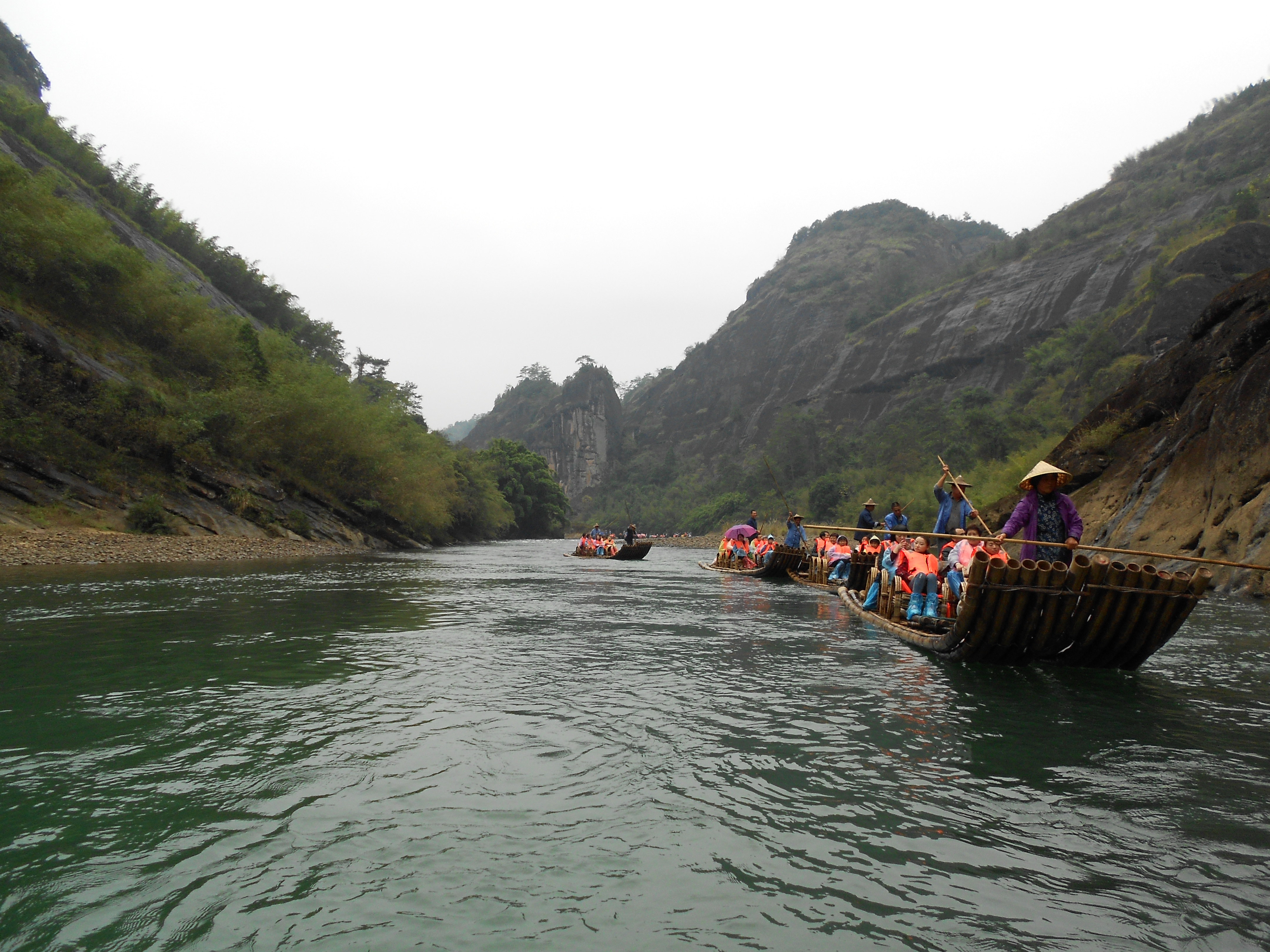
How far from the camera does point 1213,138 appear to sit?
6712 centimetres

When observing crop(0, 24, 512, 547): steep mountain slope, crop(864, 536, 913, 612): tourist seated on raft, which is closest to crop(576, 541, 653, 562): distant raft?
crop(0, 24, 512, 547): steep mountain slope

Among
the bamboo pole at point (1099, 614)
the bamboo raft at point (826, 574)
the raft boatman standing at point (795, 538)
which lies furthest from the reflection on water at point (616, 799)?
the raft boatman standing at point (795, 538)

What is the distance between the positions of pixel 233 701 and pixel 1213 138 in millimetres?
90423

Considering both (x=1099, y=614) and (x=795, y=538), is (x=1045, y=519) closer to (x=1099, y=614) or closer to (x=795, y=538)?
(x=1099, y=614)

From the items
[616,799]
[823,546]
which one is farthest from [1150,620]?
[823,546]

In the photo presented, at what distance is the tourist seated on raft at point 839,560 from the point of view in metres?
16.0

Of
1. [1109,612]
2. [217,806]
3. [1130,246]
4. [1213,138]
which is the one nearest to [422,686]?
[217,806]

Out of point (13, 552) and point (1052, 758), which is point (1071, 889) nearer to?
point (1052, 758)

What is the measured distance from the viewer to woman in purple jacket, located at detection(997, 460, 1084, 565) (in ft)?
22.6

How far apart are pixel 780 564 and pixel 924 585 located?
1068 cm

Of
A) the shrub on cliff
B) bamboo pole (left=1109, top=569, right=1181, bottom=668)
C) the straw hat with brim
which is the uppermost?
the straw hat with brim

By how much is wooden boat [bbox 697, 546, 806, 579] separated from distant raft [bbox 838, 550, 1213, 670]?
11.8 m

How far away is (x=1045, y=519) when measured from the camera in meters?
7.13

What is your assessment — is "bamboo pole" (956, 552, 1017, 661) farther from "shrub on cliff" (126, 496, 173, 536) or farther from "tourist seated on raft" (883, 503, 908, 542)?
"shrub on cliff" (126, 496, 173, 536)
